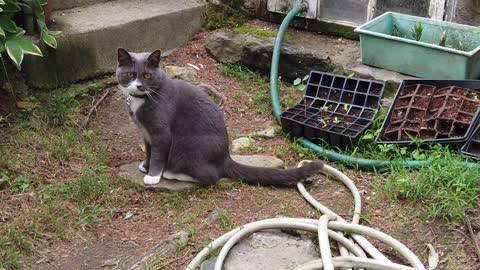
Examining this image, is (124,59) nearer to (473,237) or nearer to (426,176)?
(426,176)

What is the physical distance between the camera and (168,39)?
16.8 feet

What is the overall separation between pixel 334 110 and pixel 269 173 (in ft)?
2.90

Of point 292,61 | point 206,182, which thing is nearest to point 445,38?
point 292,61

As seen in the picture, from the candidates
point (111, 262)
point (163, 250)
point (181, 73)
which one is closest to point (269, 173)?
point (163, 250)

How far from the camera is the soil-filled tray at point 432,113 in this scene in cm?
389

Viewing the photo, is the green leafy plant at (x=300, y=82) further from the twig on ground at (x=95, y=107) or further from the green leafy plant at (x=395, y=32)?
the twig on ground at (x=95, y=107)

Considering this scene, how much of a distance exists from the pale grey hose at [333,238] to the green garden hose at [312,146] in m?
0.65

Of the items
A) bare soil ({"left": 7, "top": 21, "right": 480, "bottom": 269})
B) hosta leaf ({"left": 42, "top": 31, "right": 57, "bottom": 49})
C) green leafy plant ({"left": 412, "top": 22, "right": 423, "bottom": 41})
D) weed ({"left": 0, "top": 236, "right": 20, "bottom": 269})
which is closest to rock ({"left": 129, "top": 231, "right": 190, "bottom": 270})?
bare soil ({"left": 7, "top": 21, "right": 480, "bottom": 269})

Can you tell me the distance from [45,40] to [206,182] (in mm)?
1394

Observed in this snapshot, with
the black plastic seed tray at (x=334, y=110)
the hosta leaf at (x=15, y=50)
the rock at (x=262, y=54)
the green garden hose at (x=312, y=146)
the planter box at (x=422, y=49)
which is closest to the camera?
the green garden hose at (x=312, y=146)

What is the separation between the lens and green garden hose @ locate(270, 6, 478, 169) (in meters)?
3.72

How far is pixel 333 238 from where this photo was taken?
3117mm

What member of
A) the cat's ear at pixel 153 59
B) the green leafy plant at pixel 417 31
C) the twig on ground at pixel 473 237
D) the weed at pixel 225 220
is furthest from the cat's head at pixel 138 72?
the green leafy plant at pixel 417 31

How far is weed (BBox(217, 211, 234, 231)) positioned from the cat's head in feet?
2.40
